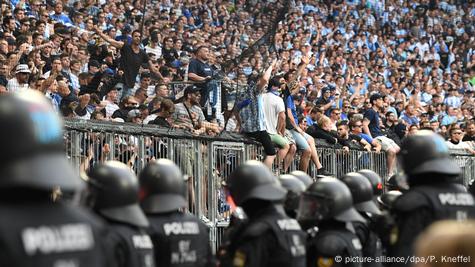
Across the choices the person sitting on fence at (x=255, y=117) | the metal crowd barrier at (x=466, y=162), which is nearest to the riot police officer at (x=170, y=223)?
the person sitting on fence at (x=255, y=117)

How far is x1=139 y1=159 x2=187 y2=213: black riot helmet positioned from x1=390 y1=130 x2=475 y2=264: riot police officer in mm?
1499

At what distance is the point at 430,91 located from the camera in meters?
27.8

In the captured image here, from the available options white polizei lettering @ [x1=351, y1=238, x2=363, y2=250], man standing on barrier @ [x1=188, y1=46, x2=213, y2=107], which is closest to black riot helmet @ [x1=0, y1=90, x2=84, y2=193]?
white polizei lettering @ [x1=351, y1=238, x2=363, y2=250]

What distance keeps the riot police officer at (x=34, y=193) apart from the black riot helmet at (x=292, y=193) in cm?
527

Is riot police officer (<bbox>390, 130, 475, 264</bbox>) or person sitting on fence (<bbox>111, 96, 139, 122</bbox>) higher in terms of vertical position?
person sitting on fence (<bbox>111, 96, 139, 122</bbox>)

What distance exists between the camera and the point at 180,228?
7.11 meters

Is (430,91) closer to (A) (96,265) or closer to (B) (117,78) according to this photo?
(B) (117,78)

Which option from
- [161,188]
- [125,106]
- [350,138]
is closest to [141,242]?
[161,188]

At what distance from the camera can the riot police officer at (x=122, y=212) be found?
6.24 metres

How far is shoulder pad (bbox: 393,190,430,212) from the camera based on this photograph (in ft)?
23.5

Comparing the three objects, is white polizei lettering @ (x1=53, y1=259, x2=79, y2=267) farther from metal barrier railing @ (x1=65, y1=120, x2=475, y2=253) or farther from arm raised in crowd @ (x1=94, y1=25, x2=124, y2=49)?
arm raised in crowd @ (x1=94, y1=25, x2=124, y2=49)

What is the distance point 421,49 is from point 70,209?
2807cm

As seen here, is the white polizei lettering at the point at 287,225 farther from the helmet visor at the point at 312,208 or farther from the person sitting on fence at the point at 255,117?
the person sitting on fence at the point at 255,117

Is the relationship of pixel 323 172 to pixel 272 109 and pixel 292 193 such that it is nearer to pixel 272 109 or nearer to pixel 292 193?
pixel 272 109
